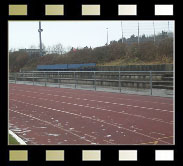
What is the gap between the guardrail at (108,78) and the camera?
14.2 metres

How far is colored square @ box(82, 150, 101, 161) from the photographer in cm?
320

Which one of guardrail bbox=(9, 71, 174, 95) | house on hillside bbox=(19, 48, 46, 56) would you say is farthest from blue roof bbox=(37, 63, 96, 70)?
guardrail bbox=(9, 71, 174, 95)

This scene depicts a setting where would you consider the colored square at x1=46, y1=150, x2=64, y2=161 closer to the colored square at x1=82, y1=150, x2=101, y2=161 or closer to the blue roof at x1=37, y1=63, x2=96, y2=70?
the colored square at x1=82, y1=150, x2=101, y2=161

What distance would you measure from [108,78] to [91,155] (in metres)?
13.8

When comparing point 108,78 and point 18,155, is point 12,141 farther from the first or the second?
point 108,78

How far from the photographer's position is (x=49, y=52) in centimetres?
3119

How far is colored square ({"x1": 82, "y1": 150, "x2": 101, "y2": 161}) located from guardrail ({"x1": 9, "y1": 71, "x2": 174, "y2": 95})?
9736 millimetres

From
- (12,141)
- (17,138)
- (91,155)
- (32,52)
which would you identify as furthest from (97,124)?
(32,52)

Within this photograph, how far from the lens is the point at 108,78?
16.9 metres

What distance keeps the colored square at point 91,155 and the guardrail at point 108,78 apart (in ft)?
31.9

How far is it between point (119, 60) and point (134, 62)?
230cm

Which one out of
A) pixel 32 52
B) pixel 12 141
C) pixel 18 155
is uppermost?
pixel 32 52

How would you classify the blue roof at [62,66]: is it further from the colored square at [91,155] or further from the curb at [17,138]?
the colored square at [91,155]

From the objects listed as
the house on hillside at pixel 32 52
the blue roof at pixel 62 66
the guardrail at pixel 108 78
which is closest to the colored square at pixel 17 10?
the guardrail at pixel 108 78
